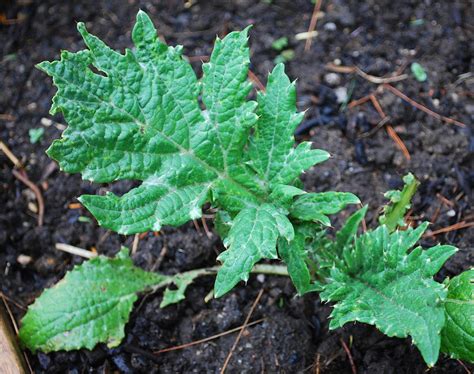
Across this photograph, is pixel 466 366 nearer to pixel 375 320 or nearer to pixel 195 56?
pixel 375 320

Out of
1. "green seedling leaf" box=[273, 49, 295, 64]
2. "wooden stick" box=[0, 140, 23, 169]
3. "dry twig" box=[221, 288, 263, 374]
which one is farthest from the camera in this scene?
"green seedling leaf" box=[273, 49, 295, 64]

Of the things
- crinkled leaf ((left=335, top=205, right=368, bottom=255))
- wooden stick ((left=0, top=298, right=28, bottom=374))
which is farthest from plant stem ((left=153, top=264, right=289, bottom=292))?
wooden stick ((left=0, top=298, right=28, bottom=374))

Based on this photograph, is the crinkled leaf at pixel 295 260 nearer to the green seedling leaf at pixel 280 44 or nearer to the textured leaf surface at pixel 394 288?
the textured leaf surface at pixel 394 288

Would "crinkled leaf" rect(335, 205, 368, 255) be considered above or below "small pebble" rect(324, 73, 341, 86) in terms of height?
below

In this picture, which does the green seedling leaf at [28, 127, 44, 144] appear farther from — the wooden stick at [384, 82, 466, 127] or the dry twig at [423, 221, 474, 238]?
the dry twig at [423, 221, 474, 238]

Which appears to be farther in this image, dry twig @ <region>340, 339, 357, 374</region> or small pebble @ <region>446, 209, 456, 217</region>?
small pebble @ <region>446, 209, 456, 217</region>

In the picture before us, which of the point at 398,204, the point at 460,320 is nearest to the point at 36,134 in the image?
the point at 398,204

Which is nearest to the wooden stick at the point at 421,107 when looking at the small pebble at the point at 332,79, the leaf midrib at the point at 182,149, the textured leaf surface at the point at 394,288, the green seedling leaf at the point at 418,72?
Result: the green seedling leaf at the point at 418,72
